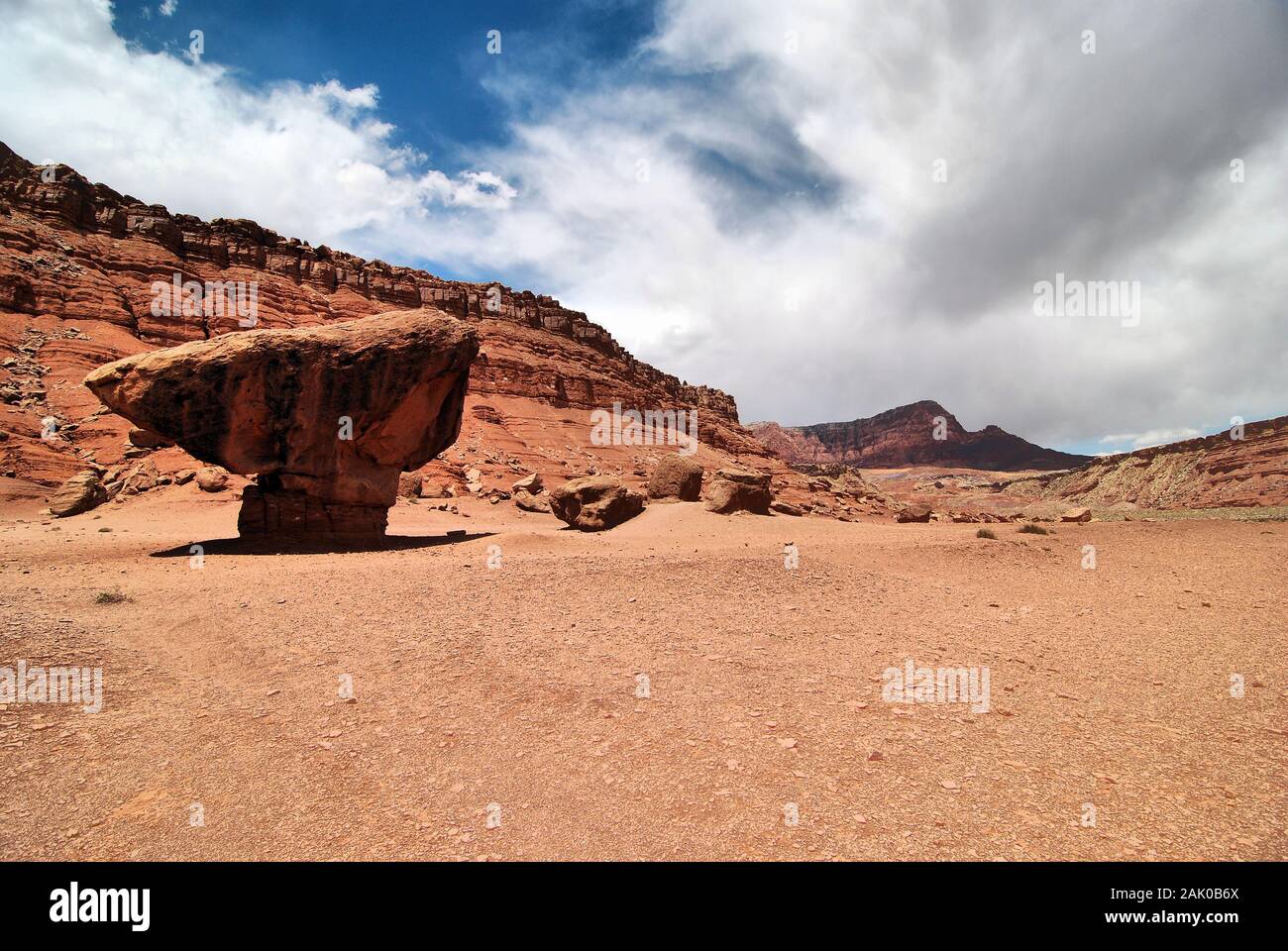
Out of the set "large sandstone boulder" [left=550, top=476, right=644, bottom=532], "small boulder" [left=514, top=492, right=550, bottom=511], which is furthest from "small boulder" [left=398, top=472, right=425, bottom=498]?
"large sandstone boulder" [left=550, top=476, right=644, bottom=532]

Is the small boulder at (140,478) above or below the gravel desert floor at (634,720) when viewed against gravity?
above

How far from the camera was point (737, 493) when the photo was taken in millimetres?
22266

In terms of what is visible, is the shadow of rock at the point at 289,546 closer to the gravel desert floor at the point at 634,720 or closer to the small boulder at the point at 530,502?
the gravel desert floor at the point at 634,720

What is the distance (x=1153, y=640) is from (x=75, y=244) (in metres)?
64.1

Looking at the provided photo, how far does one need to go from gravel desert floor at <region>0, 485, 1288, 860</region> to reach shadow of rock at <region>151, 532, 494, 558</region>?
3692mm

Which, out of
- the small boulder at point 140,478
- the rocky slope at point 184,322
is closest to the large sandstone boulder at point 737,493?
the rocky slope at point 184,322

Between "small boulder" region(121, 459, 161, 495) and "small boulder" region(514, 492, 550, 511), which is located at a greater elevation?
"small boulder" region(121, 459, 161, 495)

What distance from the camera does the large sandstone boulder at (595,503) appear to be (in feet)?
65.9

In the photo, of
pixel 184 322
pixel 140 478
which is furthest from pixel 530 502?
pixel 184 322

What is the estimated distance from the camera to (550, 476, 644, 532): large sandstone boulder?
2008 centimetres

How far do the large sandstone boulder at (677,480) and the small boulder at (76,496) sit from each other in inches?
943

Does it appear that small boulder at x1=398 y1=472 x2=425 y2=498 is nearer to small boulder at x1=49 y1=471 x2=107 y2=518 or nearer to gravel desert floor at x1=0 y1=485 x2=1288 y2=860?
small boulder at x1=49 y1=471 x2=107 y2=518

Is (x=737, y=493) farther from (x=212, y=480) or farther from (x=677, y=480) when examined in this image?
(x=212, y=480)

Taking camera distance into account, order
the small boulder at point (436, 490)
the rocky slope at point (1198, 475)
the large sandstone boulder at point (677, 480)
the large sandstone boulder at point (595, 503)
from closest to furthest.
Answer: the large sandstone boulder at point (595, 503), the large sandstone boulder at point (677, 480), the small boulder at point (436, 490), the rocky slope at point (1198, 475)
